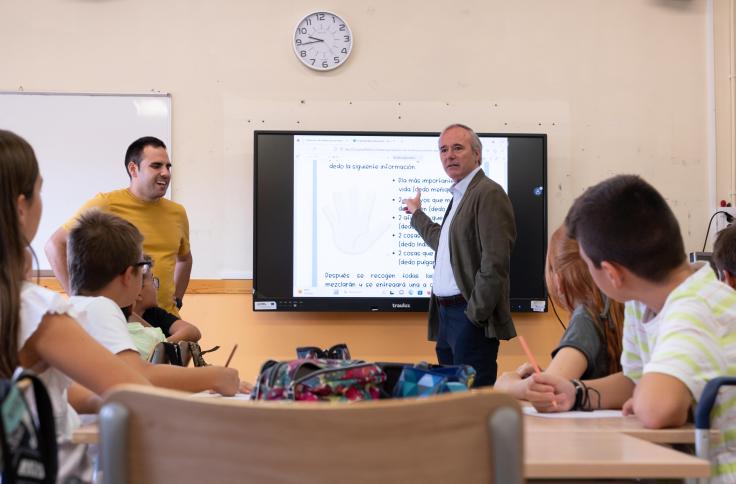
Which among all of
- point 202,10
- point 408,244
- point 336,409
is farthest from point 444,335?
point 336,409

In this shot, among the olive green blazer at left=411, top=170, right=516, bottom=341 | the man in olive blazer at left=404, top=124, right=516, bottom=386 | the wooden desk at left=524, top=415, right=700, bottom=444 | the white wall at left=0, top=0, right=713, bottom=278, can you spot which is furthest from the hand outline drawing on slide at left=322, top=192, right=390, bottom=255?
the wooden desk at left=524, top=415, right=700, bottom=444

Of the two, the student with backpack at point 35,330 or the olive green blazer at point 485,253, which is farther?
the olive green blazer at point 485,253

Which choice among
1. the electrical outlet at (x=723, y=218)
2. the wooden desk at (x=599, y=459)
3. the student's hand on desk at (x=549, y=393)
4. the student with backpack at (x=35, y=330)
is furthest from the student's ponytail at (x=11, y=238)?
the electrical outlet at (x=723, y=218)

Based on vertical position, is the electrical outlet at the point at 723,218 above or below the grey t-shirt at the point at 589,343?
above

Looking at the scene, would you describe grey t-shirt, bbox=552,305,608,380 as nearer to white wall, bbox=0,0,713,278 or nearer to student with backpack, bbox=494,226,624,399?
student with backpack, bbox=494,226,624,399

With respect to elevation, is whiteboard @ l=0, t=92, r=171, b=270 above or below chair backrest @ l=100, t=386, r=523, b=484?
above

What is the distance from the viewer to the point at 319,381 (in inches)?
60.6

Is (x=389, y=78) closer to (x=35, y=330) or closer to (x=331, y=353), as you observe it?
(x=331, y=353)

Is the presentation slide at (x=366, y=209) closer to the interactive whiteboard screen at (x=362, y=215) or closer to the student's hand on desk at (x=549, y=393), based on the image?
the interactive whiteboard screen at (x=362, y=215)

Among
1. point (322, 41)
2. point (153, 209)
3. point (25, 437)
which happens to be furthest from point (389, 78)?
point (25, 437)

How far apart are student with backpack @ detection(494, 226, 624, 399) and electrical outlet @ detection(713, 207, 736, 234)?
9.38 ft

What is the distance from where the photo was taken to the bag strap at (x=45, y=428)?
111 centimetres

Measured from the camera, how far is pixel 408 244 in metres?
4.60

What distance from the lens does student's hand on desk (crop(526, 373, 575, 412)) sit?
1.84m
